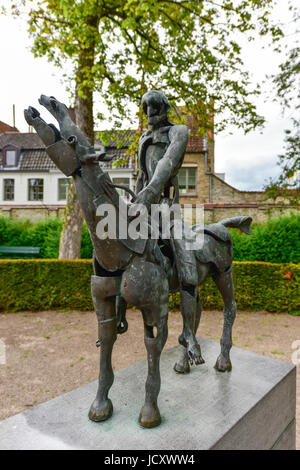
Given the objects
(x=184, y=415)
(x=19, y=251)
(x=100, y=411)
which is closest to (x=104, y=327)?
(x=100, y=411)

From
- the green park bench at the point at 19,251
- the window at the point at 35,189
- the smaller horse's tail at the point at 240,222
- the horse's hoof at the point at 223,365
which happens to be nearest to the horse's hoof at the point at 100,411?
the horse's hoof at the point at 223,365

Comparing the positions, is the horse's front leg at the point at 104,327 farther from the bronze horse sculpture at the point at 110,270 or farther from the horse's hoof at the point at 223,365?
the horse's hoof at the point at 223,365

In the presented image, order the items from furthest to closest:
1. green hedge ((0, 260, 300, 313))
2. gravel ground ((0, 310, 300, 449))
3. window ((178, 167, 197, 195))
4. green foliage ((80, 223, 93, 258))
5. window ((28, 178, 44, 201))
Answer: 1. window ((28, 178, 44, 201))
2. window ((178, 167, 197, 195))
3. green foliage ((80, 223, 93, 258))
4. green hedge ((0, 260, 300, 313))
5. gravel ground ((0, 310, 300, 449))

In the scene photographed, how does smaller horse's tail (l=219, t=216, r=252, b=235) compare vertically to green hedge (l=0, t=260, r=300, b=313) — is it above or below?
above

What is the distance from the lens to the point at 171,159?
80.7 inches

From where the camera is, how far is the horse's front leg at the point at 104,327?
6.35ft

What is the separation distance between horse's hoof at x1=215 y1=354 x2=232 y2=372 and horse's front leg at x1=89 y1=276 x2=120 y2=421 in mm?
1189

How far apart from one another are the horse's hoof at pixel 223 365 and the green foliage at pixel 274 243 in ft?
20.0

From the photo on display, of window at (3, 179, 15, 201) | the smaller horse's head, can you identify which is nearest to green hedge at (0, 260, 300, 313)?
the smaller horse's head

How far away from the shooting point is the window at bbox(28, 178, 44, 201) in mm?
20297

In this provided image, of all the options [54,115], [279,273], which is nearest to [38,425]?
[54,115]

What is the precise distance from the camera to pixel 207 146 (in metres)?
18.5

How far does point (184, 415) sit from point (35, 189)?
20703 millimetres

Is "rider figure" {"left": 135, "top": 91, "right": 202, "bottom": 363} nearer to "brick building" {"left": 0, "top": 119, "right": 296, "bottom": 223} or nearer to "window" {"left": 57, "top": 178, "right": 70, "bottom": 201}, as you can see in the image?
"brick building" {"left": 0, "top": 119, "right": 296, "bottom": 223}
